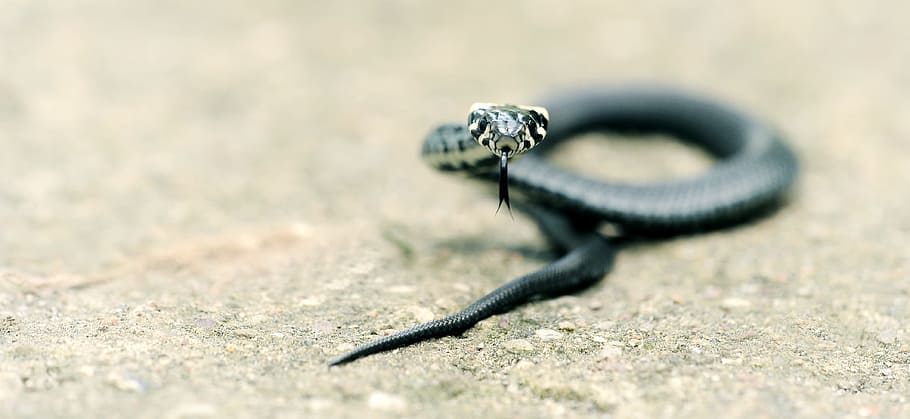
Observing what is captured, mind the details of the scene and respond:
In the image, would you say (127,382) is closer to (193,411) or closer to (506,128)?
(193,411)

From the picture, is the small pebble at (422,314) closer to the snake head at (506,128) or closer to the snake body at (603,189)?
the snake body at (603,189)

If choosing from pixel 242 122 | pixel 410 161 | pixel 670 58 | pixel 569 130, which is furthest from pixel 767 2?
pixel 242 122

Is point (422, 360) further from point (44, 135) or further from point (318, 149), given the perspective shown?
Answer: point (44, 135)

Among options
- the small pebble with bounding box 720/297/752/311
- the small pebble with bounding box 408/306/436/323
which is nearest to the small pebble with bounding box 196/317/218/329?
the small pebble with bounding box 408/306/436/323

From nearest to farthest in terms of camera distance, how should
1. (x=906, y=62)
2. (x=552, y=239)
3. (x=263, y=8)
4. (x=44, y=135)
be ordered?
1. (x=552, y=239)
2. (x=44, y=135)
3. (x=906, y=62)
4. (x=263, y=8)

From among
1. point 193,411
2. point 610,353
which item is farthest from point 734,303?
point 193,411

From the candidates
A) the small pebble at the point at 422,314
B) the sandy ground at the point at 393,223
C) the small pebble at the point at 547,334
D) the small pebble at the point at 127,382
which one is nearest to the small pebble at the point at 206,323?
the sandy ground at the point at 393,223
